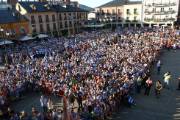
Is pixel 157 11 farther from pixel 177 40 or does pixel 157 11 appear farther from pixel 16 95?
pixel 16 95

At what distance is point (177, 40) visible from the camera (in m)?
39.5

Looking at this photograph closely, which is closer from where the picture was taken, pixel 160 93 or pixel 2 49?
pixel 160 93

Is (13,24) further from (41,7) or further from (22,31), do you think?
(41,7)

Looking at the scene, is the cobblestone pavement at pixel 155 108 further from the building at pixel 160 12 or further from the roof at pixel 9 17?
the building at pixel 160 12

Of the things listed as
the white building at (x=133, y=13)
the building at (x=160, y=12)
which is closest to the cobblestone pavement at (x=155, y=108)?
the building at (x=160, y=12)

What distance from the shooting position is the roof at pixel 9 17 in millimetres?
43994

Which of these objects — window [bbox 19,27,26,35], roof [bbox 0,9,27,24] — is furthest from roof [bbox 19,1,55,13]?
window [bbox 19,27,26,35]

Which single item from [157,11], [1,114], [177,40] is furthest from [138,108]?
[157,11]

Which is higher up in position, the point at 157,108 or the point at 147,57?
the point at 147,57

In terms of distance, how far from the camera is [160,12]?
6606 centimetres

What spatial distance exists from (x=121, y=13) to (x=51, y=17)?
82.7ft

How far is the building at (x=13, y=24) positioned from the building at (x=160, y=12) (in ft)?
111

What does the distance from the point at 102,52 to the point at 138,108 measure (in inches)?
577

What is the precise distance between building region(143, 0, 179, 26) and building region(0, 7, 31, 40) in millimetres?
33922
